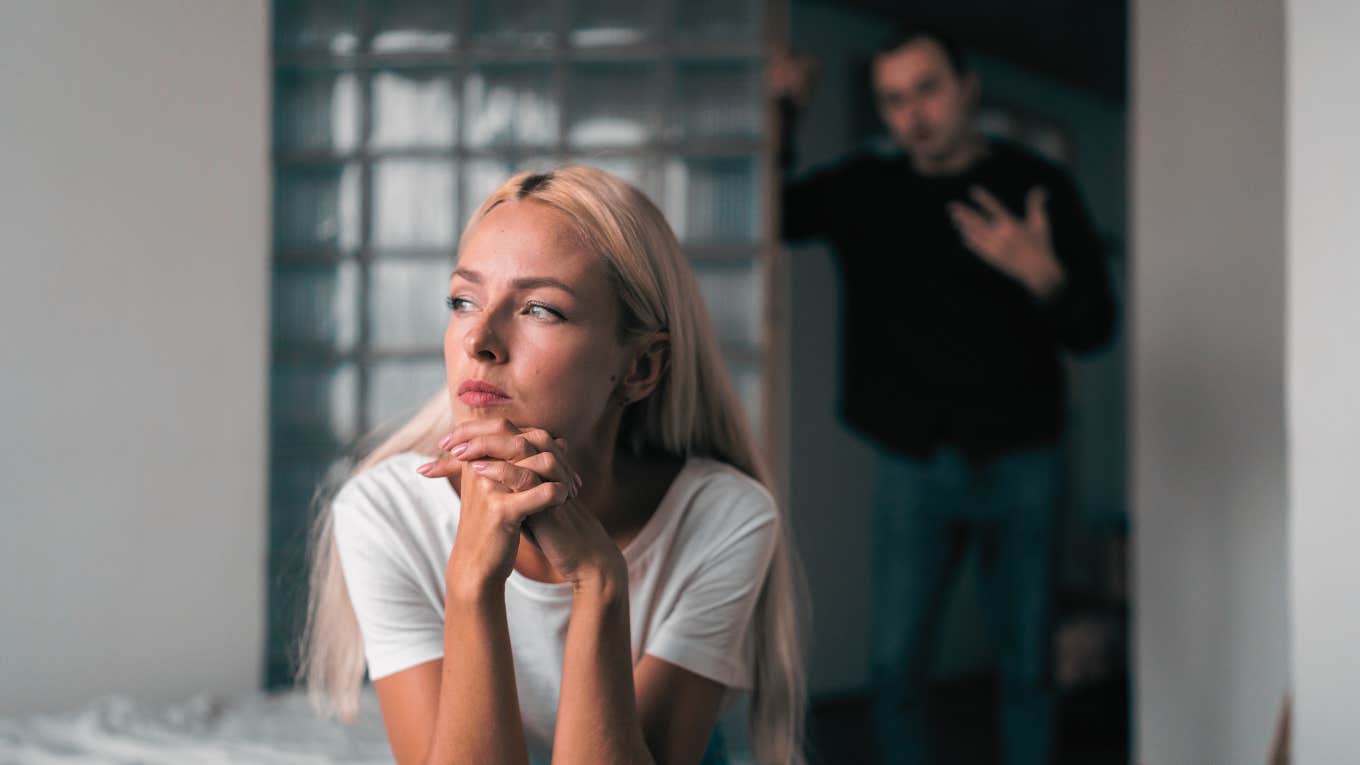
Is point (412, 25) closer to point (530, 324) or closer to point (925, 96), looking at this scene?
point (925, 96)

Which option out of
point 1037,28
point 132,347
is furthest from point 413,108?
point 1037,28

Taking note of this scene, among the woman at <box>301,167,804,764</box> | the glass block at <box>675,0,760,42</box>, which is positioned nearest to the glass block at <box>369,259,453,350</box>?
the glass block at <box>675,0,760,42</box>

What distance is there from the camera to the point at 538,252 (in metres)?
1.13

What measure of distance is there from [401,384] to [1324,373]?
176cm

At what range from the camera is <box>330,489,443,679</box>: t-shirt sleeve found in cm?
119

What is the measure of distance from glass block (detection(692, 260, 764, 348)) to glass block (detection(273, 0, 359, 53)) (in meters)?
0.91

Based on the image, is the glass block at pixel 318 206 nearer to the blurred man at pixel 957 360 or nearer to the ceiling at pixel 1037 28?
the blurred man at pixel 957 360

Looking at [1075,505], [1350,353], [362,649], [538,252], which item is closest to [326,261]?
[362,649]

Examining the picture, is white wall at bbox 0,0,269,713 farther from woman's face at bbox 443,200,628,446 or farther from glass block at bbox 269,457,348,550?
woman's face at bbox 443,200,628,446

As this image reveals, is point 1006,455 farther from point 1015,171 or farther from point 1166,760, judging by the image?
point 1166,760

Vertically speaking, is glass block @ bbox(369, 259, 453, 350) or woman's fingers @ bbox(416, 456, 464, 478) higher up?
glass block @ bbox(369, 259, 453, 350)

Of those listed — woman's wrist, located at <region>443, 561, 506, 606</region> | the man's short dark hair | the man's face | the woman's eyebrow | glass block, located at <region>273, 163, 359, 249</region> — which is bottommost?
woman's wrist, located at <region>443, 561, 506, 606</region>

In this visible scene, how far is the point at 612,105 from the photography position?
2545 millimetres

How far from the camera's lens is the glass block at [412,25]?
2566 millimetres
